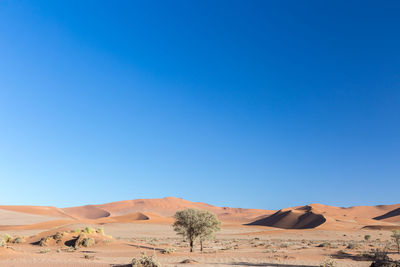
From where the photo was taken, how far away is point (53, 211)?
133m

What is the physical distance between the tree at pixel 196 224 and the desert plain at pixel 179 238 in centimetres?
170

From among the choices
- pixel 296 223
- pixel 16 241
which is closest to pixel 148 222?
pixel 296 223

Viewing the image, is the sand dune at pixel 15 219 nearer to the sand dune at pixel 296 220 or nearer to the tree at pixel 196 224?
the sand dune at pixel 296 220

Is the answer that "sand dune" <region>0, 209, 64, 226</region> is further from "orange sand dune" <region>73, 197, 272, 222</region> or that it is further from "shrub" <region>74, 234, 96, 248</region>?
"shrub" <region>74, 234, 96, 248</region>

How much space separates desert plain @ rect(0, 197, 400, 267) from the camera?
75.6 feet

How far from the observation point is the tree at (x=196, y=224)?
106 ft

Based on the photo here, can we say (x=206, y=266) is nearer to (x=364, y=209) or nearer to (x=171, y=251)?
(x=171, y=251)

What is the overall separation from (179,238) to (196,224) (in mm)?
26022

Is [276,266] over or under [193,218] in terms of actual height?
under

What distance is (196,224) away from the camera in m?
32.3

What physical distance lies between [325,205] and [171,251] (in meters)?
125

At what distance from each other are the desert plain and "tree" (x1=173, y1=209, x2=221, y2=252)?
5.58 ft

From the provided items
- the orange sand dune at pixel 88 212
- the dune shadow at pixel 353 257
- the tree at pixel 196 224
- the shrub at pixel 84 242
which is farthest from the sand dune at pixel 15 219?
the dune shadow at pixel 353 257

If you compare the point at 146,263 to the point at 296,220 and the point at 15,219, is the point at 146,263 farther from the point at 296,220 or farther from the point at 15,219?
the point at 15,219
